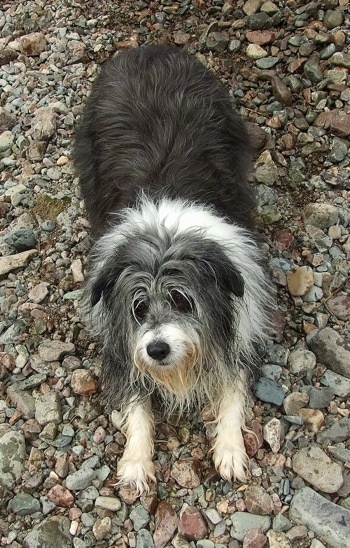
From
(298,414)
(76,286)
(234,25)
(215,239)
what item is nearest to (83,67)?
(234,25)

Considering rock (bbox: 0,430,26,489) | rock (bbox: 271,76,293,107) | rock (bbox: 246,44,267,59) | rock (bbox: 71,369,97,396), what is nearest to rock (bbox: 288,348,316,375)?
rock (bbox: 71,369,97,396)

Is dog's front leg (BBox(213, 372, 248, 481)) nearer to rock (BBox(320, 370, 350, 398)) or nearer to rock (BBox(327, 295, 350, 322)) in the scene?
rock (BBox(320, 370, 350, 398))

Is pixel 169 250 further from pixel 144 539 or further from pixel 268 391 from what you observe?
pixel 144 539

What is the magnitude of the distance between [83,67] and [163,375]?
12.3 feet

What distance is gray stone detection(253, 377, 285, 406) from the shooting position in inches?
166

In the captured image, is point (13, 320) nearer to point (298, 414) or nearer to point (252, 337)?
point (252, 337)

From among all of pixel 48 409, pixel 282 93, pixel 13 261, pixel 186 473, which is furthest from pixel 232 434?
pixel 282 93

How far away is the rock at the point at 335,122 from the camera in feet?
18.6

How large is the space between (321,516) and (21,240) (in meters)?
2.89

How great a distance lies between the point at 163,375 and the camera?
150 inches

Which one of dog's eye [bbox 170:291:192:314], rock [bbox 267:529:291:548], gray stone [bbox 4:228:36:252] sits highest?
dog's eye [bbox 170:291:192:314]

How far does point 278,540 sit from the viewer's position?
363cm

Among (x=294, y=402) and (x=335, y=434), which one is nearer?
(x=335, y=434)

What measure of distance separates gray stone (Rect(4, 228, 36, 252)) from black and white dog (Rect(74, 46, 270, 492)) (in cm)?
58
